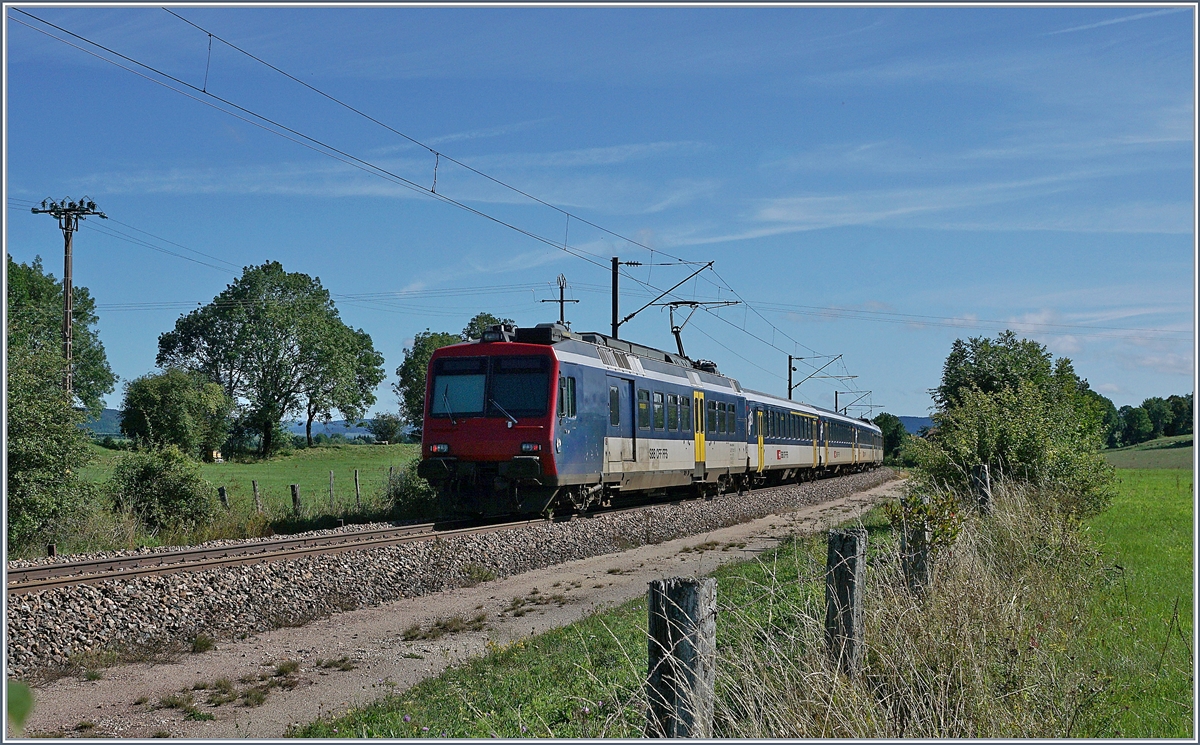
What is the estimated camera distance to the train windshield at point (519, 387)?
17.8m

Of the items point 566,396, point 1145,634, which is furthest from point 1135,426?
point 1145,634

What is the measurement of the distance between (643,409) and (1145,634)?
Result: 1341 centimetres

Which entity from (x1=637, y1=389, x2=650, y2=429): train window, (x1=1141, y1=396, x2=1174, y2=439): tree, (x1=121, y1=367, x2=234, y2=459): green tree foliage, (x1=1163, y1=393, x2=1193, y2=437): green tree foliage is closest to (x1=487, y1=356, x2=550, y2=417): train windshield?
(x1=637, y1=389, x2=650, y2=429): train window

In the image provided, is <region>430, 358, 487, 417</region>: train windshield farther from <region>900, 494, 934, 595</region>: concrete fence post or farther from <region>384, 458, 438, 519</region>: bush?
<region>900, 494, 934, 595</region>: concrete fence post

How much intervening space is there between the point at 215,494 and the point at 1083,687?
19782 millimetres

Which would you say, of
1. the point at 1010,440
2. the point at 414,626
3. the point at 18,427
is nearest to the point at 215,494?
the point at 18,427

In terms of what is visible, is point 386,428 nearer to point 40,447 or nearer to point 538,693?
point 40,447

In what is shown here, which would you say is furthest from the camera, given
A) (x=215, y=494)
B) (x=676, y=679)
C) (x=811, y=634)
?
Answer: (x=215, y=494)

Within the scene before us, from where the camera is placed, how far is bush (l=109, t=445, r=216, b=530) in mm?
20969

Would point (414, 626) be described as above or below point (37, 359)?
below

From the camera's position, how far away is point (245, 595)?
1093 centimetres

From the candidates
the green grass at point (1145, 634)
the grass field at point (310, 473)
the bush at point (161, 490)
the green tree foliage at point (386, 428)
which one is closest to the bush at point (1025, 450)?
the green grass at point (1145, 634)

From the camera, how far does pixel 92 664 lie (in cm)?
878

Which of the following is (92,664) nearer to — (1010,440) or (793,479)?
(1010,440)
